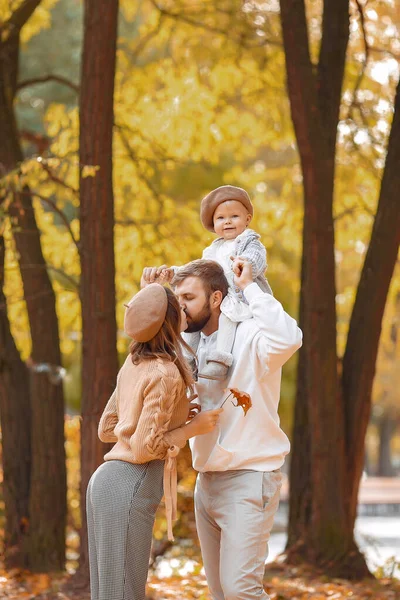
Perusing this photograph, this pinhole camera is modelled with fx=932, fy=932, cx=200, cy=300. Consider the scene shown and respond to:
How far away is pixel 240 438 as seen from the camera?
3734 millimetres

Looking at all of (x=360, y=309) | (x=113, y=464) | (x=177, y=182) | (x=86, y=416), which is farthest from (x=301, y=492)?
(x=177, y=182)

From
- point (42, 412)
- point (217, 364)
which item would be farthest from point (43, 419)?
point (217, 364)

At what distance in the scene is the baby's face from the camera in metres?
4.16

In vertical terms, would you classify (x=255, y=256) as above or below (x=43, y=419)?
above

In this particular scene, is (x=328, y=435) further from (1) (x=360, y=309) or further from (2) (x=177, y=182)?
(2) (x=177, y=182)

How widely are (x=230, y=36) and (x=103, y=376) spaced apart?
441 cm

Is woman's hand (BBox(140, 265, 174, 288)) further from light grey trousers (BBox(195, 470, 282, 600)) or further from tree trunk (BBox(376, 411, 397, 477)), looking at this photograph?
tree trunk (BBox(376, 411, 397, 477))

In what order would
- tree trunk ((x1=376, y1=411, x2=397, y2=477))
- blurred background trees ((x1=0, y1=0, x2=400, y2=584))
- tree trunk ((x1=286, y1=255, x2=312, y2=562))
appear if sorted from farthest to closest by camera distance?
tree trunk ((x1=376, y1=411, x2=397, y2=477)), tree trunk ((x1=286, y1=255, x2=312, y2=562)), blurred background trees ((x1=0, y1=0, x2=400, y2=584))

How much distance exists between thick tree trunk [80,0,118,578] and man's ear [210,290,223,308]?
2.43 meters

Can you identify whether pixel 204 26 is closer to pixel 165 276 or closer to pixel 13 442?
pixel 13 442

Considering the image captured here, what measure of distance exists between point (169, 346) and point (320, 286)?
327 centimetres

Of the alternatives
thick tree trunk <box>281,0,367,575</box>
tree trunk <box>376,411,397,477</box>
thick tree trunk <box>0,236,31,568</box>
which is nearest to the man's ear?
thick tree trunk <box>281,0,367,575</box>

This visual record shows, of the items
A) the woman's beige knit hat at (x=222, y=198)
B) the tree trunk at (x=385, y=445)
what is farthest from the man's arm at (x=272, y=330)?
the tree trunk at (x=385, y=445)

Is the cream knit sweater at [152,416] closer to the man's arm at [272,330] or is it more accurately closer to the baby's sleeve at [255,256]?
the man's arm at [272,330]
